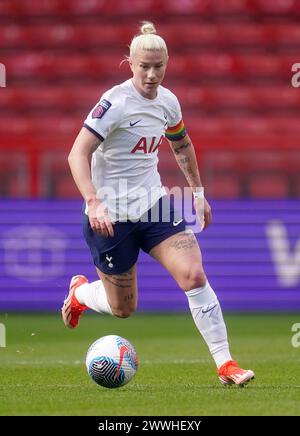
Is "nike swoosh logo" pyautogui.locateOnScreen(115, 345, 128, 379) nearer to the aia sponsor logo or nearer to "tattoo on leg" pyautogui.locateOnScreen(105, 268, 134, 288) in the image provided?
"tattoo on leg" pyautogui.locateOnScreen(105, 268, 134, 288)

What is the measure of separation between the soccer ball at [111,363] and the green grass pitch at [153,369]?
0.07 m

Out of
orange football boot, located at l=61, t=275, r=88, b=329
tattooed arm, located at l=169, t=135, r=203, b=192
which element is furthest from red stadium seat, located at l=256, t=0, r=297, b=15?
tattooed arm, located at l=169, t=135, r=203, b=192

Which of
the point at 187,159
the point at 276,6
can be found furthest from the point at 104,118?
the point at 276,6

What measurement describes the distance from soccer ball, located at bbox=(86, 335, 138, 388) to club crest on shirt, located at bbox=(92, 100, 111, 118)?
135 centimetres

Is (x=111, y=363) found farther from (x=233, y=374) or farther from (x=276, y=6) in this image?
(x=276, y=6)

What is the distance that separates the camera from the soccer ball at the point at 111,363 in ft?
19.9

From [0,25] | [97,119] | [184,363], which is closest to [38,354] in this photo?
[184,363]

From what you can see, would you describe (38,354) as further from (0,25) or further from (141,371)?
(0,25)

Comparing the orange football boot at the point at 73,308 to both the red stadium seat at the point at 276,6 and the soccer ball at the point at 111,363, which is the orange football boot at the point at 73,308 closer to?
the soccer ball at the point at 111,363

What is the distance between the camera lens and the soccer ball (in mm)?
6070

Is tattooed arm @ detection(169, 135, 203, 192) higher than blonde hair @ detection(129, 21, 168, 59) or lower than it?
lower

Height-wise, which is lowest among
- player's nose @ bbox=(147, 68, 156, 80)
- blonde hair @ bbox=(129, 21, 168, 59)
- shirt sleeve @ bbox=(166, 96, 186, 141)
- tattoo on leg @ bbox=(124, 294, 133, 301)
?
tattoo on leg @ bbox=(124, 294, 133, 301)

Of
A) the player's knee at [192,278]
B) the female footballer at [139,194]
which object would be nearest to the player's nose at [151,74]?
the female footballer at [139,194]
